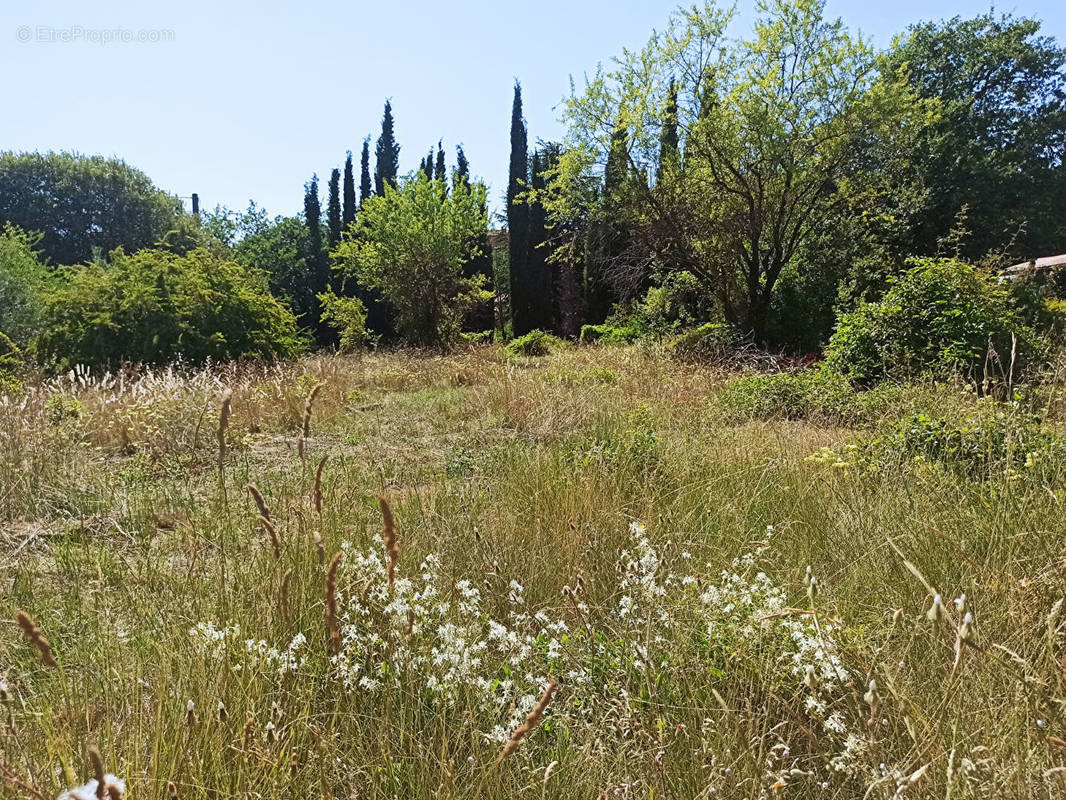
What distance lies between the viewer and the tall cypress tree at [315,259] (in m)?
27.9

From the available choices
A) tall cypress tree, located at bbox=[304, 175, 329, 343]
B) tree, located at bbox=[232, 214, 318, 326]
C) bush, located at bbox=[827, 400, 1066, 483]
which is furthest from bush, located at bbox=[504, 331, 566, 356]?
tree, located at bbox=[232, 214, 318, 326]

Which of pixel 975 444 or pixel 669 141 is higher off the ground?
pixel 669 141

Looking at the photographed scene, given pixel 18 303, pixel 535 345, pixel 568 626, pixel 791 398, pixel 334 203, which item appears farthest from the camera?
pixel 334 203

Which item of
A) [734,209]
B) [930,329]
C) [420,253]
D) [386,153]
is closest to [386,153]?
[386,153]

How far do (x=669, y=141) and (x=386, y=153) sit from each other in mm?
21433

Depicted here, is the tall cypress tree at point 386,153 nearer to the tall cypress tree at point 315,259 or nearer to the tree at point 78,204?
the tall cypress tree at point 315,259

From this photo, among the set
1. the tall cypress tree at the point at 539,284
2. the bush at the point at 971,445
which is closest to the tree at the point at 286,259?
the tall cypress tree at the point at 539,284

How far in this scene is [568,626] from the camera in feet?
6.39

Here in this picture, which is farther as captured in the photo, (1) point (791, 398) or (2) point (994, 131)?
(2) point (994, 131)

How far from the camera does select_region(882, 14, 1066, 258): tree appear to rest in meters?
15.9

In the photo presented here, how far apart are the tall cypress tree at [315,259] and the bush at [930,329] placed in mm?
23275

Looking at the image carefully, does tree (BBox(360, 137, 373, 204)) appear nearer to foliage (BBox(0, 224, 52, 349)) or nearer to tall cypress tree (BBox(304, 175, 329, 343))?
tall cypress tree (BBox(304, 175, 329, 343))

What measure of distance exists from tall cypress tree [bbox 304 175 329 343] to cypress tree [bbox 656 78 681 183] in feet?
60.8

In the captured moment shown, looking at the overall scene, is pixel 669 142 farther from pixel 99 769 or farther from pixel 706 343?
pixel 99 769
